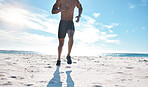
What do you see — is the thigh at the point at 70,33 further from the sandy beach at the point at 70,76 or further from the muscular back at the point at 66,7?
the sandy beach at the point at 70,76

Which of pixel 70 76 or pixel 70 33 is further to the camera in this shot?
pixel 70 33

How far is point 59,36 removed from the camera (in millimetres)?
4004

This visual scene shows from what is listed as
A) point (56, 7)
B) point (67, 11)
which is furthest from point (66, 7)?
point (56, 7)

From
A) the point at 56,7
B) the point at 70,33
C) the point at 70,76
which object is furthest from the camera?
the point at 56,7

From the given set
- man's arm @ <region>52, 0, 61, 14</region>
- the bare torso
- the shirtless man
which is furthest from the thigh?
man's arm @ <region>52, 0, 61, 14</region>

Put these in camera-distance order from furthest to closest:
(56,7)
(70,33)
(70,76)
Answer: (56,7), (70,33), (70,76)

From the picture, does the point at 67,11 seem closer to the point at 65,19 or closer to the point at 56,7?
the point at 65,19

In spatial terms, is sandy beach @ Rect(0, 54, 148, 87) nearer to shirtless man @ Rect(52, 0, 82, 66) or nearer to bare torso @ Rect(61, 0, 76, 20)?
shirtless man @ Rect(52, 0, 82, 66)

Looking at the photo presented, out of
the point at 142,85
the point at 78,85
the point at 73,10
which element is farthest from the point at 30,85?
the point at 73,10

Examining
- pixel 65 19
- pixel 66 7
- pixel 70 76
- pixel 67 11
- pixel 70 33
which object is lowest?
pixel 70 76

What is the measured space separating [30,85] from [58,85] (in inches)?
13.6

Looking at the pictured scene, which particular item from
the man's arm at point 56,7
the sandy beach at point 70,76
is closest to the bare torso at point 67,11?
the man's arm at point 56,7

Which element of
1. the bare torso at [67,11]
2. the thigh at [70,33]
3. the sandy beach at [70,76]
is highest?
the bare torso at [67,11]

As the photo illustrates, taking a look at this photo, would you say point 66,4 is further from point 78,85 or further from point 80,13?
point 78,85
